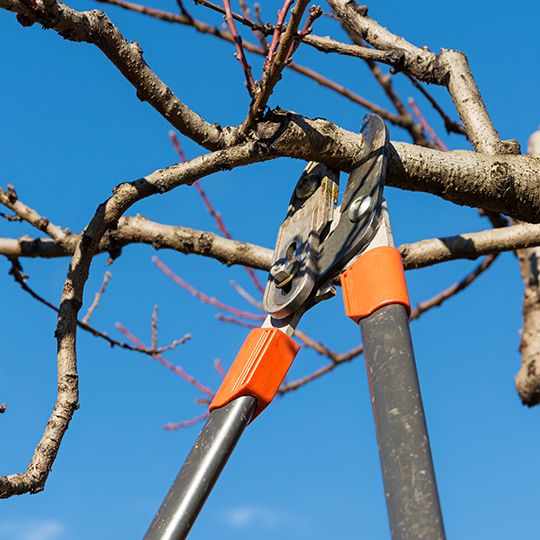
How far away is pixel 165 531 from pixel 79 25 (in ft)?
3.22

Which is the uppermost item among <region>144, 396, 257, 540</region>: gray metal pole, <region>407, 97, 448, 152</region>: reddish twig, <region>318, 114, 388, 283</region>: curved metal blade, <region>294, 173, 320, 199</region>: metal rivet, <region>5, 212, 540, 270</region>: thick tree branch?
<region>407, 97, 448, 152</region>: reddish twig

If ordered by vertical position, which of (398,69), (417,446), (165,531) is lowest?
(165,531)

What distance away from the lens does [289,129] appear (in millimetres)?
1735


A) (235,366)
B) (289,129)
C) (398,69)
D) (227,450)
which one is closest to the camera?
(227,450)

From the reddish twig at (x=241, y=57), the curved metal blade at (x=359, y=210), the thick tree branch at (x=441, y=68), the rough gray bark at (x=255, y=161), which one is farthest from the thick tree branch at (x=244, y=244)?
the reddish twig at (x=241, y=57)

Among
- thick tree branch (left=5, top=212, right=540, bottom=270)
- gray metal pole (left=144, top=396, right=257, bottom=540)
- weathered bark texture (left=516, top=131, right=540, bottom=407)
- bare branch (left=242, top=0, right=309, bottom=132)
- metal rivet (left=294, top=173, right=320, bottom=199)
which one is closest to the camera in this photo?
gray metal pole (left=144, top=396, right=257, bottom=540)

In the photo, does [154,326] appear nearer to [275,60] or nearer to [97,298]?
[97,298]

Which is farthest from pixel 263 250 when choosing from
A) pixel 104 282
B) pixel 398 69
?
pixel 104 282

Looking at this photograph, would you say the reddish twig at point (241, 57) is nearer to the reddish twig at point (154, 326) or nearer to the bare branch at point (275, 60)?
the bare branch at point (275, 60)

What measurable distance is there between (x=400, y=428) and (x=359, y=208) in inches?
21.1

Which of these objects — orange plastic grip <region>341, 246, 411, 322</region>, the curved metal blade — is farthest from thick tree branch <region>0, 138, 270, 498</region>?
orange plastic grip <region>341, 246, 411, 322</region>

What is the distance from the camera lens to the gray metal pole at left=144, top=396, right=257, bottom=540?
1.36 m

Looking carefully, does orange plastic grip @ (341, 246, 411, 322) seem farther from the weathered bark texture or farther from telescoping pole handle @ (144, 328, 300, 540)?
the weathered bark texture

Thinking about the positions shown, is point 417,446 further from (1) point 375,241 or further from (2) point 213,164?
(2) point 213,164
